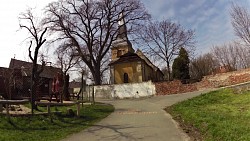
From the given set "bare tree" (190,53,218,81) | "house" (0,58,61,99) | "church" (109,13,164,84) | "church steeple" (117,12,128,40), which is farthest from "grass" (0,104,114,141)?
"bare tree" (190,53,218,81)

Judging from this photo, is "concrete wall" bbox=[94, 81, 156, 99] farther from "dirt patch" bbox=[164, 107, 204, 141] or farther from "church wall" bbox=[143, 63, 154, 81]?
"dirt patch" bbox=[164, 107, 204, 141]

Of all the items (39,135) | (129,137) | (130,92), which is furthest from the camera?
(130,92)

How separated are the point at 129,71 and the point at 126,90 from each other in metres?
10.0

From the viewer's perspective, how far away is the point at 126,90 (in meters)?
40.8

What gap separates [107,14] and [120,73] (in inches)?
430

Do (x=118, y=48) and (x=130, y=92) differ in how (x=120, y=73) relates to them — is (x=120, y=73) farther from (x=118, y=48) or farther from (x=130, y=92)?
(x=130, y=92)

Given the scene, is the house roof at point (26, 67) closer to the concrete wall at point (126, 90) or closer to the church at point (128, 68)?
the concrete wall at point (126, 90)

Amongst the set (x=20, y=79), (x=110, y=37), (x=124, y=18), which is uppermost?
(x=124, y=18)

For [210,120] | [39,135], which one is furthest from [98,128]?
[210,120]

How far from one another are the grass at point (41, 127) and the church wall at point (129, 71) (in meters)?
33.1

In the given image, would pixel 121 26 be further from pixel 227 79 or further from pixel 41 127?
pixel 41 127

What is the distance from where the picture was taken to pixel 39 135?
465 inches

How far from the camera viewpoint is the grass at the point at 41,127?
37.5ft

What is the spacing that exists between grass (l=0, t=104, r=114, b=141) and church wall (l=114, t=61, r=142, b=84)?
33.1 m
